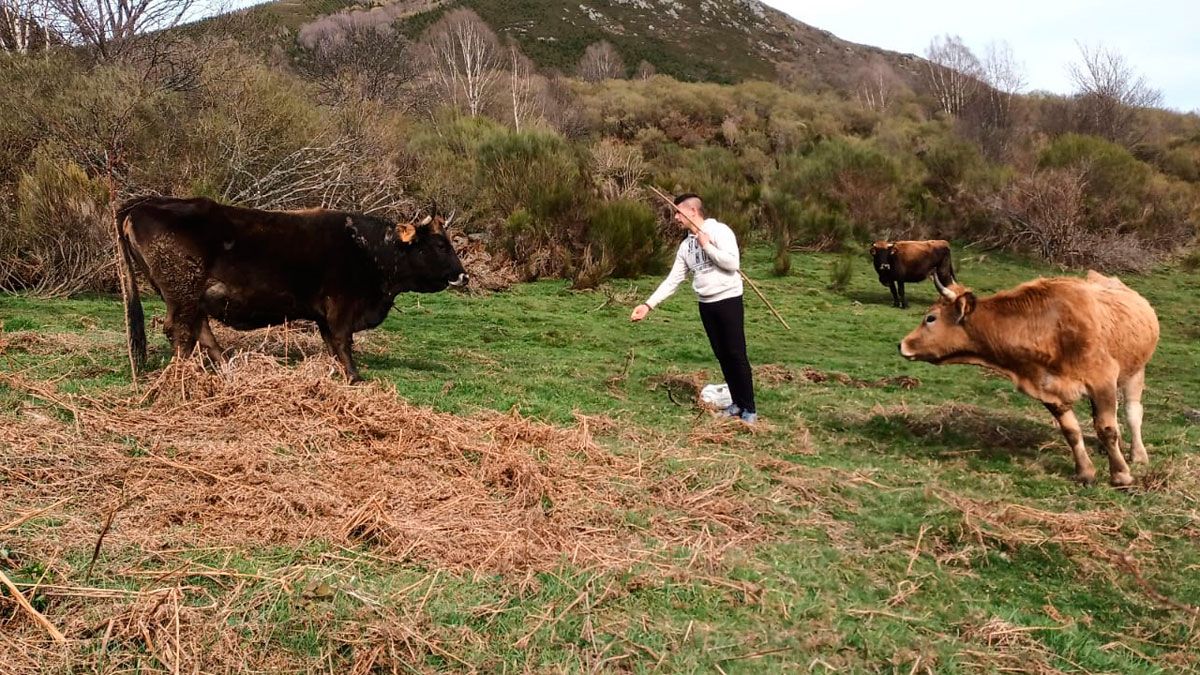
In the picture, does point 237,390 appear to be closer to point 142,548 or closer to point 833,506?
point 142,548

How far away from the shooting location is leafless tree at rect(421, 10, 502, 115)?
120 feet

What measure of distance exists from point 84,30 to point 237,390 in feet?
54.8

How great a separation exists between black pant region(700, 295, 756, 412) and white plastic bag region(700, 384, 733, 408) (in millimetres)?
336

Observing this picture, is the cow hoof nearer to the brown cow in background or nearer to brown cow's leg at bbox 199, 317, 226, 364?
brown cow's leg at bbox 199, 317, 226, 364

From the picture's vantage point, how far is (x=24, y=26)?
18016mm

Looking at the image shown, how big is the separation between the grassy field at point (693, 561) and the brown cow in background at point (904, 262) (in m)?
8.27

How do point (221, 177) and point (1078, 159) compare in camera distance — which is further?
point (1078, 159)

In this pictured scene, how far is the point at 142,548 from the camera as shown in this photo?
394 cm

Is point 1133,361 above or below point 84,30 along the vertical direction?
below

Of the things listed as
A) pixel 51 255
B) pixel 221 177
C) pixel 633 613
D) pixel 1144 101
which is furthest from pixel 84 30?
pixel 1144 101

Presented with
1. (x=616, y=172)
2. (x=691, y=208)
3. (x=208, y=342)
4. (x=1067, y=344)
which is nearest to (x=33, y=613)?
(x=208, y=342)

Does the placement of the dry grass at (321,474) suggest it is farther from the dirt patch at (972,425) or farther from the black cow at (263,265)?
the dirt patch at (972,425)

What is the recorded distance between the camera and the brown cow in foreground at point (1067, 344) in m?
6.27

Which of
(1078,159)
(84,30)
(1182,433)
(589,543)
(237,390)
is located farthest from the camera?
(1078,159)
